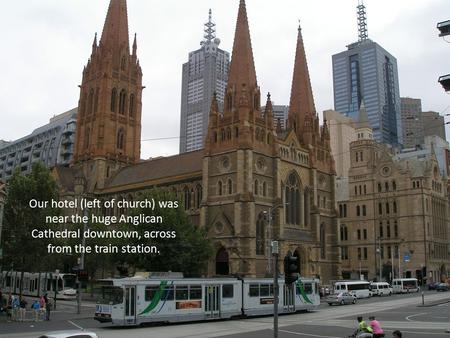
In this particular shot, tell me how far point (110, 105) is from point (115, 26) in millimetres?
12957

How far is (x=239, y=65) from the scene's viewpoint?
6206 cm

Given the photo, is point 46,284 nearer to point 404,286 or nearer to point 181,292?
point 181,292

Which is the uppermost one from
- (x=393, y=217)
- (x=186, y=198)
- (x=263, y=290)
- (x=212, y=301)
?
(x=186, y=198)

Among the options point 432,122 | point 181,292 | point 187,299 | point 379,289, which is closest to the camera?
point 181,292

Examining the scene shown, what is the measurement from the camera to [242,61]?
62.0 m

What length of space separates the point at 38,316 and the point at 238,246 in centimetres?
2520

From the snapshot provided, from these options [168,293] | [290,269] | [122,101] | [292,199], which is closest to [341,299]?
[292,199]

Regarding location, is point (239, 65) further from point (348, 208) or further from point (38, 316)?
point (348, 208)

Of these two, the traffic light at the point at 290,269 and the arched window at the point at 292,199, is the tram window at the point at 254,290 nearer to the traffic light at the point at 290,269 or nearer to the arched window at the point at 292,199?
the traffic light at the point at 290,269

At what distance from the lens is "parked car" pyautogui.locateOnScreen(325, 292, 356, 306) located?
47722 millimetres

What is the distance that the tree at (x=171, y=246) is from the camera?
49.5 metres

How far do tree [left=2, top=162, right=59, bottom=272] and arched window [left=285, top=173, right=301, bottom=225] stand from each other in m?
30.2

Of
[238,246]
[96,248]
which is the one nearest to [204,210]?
[238,246]

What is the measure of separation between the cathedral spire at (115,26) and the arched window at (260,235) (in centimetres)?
4358
